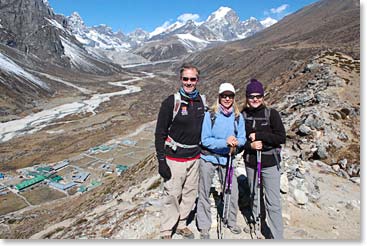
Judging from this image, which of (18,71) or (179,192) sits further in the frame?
(18,71)

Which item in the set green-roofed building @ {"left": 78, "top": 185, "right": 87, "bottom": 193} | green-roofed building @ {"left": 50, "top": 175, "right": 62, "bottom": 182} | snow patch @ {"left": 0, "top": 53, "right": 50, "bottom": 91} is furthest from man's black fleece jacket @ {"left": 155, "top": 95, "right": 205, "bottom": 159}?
snow patch @ {"left": 0, "top": 53, "right": 50, "bottom": 91}

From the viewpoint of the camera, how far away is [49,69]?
172m

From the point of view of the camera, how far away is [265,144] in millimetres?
6254

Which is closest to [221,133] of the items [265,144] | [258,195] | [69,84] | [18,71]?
[265,144]

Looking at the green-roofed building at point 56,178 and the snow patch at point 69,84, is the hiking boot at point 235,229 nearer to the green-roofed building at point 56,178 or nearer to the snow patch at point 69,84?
the green-roofed building at point 56,178

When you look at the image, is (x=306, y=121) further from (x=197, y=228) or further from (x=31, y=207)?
(x=31, y=207)

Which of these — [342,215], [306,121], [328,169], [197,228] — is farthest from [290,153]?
[197,228]

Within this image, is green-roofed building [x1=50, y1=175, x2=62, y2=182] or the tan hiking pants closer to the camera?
the tan hiking pants

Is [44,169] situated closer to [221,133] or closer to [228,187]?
[228,187]

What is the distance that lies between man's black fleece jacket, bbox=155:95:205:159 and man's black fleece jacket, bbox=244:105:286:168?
Result: 96 cm

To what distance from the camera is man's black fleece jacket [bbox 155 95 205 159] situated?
236 inches

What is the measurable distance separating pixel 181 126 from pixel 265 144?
1.64 meters

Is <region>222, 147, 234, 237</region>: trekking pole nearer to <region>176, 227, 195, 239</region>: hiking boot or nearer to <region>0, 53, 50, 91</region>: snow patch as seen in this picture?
<region>176, 227, 195, 239</region>: hiking boot

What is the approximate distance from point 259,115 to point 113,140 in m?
57.1
